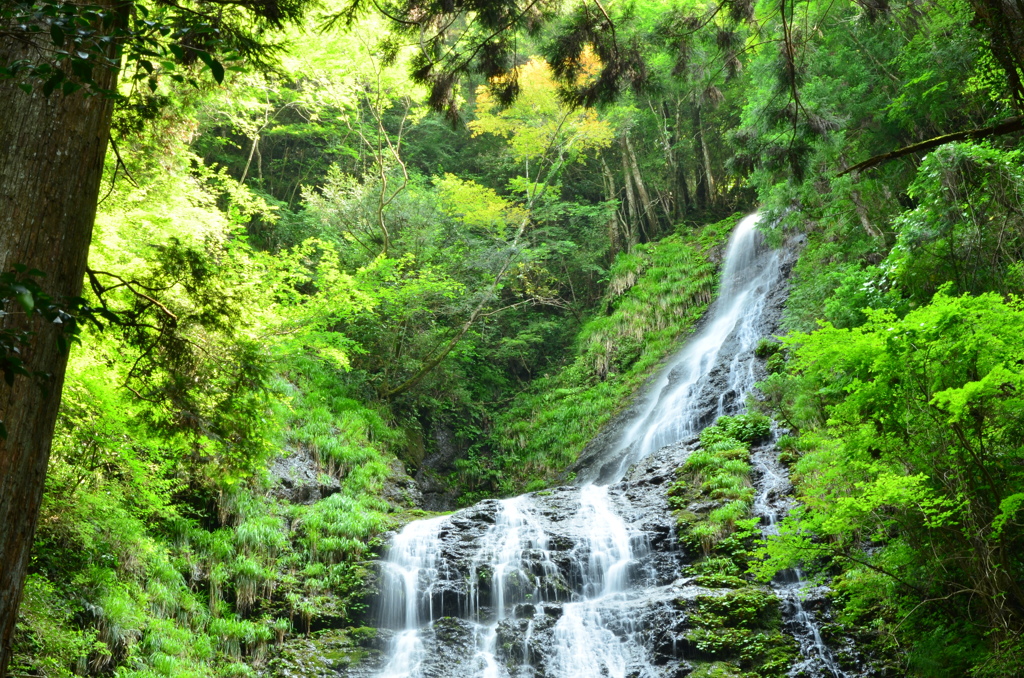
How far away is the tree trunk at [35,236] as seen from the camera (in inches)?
103

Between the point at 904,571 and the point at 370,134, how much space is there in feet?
61.0

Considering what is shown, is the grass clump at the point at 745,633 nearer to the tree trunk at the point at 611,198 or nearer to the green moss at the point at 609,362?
the green moss at the point at 609,362

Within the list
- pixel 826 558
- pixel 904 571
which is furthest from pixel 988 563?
pixel 826 558

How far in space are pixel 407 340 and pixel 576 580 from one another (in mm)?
8292

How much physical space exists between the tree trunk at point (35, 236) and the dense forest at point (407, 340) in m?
0.01

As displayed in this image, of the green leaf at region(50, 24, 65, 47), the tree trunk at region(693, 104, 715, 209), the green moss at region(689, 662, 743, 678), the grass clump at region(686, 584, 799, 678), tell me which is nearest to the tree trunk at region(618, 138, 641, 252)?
the tree trunk at region(693, 104, 715, 209)

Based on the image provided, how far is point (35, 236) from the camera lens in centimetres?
286

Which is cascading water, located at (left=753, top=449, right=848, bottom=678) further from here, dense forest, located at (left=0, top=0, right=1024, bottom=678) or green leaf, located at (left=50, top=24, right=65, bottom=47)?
green leaf, located at (left=50, top=24, right=65, bottom=47)

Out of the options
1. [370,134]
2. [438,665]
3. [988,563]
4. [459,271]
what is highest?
[370,134]

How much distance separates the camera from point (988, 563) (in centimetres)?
461

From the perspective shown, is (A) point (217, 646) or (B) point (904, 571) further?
(A) point (217, 646)

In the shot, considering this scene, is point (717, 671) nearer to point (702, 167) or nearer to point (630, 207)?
point (630, 207)

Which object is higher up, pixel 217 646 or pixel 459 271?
pixel 459 271

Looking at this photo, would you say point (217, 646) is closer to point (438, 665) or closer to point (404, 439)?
point (438, 665)
